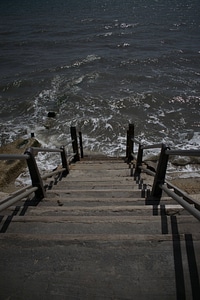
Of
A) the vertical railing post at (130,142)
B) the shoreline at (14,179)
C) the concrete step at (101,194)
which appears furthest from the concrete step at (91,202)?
the shoreline at (14,179)

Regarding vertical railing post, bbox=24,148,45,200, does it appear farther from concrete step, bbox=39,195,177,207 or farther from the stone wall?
the stone wall

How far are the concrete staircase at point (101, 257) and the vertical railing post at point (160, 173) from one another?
2.09 feet

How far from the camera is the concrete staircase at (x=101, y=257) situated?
5.84ft

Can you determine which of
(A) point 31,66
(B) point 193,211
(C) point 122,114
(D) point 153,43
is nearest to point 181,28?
(D) point 153,43

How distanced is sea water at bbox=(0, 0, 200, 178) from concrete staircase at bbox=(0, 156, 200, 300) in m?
9.33

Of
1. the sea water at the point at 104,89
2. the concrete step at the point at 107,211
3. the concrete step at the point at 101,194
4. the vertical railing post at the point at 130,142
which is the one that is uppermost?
the concrete step at the point at 107,211

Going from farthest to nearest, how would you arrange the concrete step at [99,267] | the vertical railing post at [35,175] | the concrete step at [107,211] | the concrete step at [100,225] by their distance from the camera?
the vertical railing post at [35,175] → the concrete step at [107,211] → the concrete step at [100,225] → the concrete step at [99,267]

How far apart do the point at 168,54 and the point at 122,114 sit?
14.9 meters

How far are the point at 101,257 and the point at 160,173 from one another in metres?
1.83

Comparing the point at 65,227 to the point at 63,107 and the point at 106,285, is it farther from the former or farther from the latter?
the point at 63,107

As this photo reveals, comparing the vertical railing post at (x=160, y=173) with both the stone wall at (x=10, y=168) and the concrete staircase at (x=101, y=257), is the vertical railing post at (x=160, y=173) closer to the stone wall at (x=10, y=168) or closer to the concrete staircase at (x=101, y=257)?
the concrete staircase at (x=101, y=257)

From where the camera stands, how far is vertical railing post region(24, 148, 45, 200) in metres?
3.38

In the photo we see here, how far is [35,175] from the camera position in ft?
11.9

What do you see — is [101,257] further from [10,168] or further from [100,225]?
[10,168]
